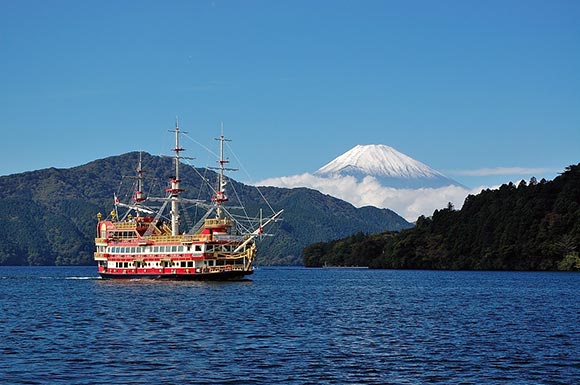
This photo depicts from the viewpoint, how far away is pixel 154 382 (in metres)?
41.6

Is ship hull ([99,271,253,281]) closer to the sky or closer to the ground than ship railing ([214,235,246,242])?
closer to the ground

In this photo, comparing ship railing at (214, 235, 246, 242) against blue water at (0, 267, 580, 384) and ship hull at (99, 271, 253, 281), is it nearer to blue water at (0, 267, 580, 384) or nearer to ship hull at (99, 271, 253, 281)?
ship hull at (99, 271, 253, 281)

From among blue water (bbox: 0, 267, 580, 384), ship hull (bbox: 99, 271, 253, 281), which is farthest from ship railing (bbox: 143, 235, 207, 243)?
blue water (bbox: 0, 267, 580, 384)

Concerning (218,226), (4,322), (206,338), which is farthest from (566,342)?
(218,226)

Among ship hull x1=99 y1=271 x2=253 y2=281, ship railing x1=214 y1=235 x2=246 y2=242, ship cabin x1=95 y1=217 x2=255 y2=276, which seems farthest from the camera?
ship hull x1=99 y1=271 x2=253 y2=281

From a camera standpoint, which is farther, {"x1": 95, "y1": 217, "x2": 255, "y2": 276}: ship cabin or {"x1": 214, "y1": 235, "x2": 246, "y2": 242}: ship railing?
{"x1": 214, "y1": 235, "x2": 246, "y2": 242}: ship railing

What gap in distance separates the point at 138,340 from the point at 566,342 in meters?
28.9

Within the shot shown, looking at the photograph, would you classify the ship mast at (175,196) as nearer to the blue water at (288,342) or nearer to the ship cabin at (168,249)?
the ship cabin at (168,249)

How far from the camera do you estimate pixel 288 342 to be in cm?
5744

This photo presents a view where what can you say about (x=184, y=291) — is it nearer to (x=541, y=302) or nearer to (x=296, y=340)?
(x=541, y=302)

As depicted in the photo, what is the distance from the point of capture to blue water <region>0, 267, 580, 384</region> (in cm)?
4403

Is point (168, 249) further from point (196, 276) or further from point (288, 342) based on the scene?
point (288, 342)

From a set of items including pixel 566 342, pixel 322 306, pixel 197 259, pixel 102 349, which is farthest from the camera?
pixel 197 259

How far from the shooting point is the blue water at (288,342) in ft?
144
